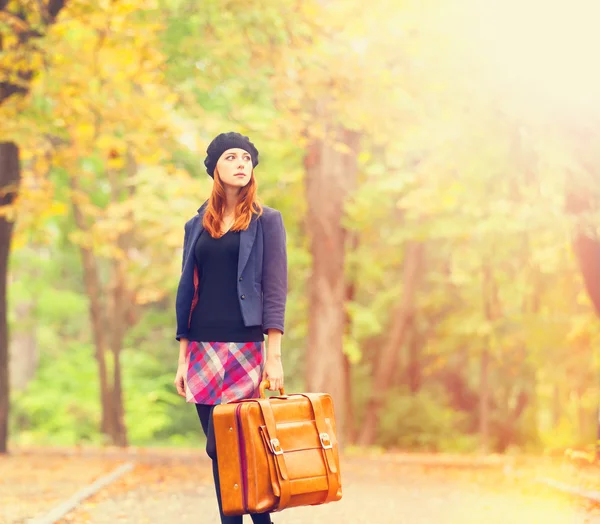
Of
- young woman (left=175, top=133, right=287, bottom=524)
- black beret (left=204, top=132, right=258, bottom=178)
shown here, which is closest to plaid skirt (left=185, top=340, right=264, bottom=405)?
young woman (left=175, top=133, right=287, bottom=524)

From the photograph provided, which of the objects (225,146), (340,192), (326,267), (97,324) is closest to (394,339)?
(97,324)

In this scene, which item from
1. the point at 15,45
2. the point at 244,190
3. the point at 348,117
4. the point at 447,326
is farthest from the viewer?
the point at 447,326

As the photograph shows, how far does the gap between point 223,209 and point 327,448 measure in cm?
127

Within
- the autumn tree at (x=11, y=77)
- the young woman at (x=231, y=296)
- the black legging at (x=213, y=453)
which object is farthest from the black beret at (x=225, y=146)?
the autumn tree at (x=11, y=77)

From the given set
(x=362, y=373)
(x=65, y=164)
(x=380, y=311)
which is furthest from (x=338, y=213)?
(x=362, y=373)

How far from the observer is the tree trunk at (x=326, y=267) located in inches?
635

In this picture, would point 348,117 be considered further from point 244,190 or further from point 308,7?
point 244,190

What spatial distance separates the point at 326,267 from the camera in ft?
53.1

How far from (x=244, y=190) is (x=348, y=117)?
7132 millimetres

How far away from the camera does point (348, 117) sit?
12.0m

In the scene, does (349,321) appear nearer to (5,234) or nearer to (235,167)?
(5,234)

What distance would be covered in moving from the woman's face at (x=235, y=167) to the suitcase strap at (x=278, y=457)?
3.54 feet

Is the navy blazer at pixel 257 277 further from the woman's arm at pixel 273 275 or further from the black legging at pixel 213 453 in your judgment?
the black legging at pixel 213 453

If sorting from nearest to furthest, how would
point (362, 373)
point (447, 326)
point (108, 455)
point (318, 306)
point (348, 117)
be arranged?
point (348, 117), point (108, 455), point (318, 306), point (447, 326), point (362, 373)
